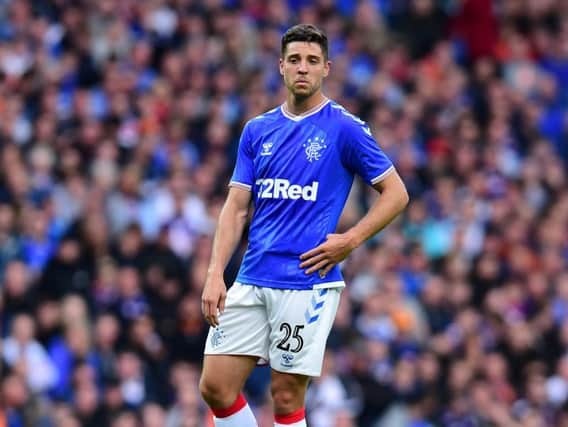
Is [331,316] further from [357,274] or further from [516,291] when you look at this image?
[516,291]

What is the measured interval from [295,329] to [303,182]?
0.86 meters

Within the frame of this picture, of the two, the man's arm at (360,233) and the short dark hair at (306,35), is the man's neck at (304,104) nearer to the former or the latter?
the short dark hair at (306,35)

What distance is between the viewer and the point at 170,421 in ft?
46.6

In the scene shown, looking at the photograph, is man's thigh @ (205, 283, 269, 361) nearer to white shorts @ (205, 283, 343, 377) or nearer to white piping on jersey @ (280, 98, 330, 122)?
white shorts @ (205, 283, 343, 377)

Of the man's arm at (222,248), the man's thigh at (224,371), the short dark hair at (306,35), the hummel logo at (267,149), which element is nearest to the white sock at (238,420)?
the man's thigh at (224,371)

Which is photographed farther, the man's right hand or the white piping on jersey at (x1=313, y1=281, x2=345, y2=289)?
the white piping on jersey at (x1=313, y1=281, x2=345, y2=289)

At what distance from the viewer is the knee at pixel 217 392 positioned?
8.62 m

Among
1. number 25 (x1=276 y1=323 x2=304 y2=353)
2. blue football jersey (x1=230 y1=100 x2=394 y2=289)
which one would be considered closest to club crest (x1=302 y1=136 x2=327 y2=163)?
blue football jersey (x1=230 y1=100 x2=394 y2=289)

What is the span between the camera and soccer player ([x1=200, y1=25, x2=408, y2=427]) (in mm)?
8578

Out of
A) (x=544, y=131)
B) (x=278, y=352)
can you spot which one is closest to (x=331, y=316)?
(x=278, y=352)

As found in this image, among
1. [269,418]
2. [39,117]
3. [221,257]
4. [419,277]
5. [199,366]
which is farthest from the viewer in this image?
[419,277]

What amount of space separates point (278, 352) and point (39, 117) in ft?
27.2

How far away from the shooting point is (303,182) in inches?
338

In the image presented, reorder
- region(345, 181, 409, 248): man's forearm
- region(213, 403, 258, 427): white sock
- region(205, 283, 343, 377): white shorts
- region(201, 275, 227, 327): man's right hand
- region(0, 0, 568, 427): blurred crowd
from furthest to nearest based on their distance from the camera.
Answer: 1. region(0, 0, 568, 427): blurred crowd
2. region(213, 403, 258, 427): white sock
3. region(205, 283, 343, 377): white shorts
4. region(345, 181, 409, 248): man's forearm
5. region(201, 275, 227, 327): man's right hand
